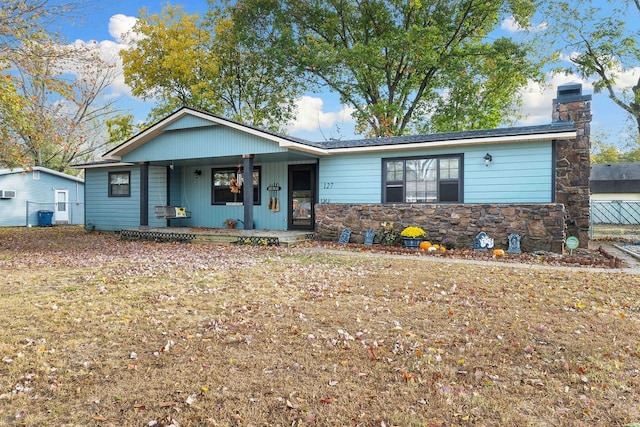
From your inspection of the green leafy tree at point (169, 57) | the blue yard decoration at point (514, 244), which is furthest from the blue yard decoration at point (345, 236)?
the green leafy tree at point (169, 57)

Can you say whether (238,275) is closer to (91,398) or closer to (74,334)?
(74,334)

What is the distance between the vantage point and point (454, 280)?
656cm

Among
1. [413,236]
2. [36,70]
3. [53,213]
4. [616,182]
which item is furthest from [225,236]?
[616,182]

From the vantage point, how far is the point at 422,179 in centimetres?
1119

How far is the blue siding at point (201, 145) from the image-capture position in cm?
1193

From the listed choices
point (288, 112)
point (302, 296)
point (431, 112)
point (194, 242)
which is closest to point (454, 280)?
point (302, 296)

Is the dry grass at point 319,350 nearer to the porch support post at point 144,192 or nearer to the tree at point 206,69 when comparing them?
the porch support post at point 144,192

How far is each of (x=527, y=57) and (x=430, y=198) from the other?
14009 millimetres

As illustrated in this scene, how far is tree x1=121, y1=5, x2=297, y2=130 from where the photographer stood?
22672 millimetres

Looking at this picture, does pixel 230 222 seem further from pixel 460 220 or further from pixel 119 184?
pixel 460 220

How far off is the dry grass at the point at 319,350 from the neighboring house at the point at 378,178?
12.0 ft

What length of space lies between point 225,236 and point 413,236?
17.7 feet

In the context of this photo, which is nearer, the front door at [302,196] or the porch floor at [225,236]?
the porch floor at [225,236]

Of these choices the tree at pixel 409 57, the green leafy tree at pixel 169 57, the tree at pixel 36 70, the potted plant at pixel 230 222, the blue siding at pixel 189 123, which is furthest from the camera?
the green leafy tree at pixel 169 57
